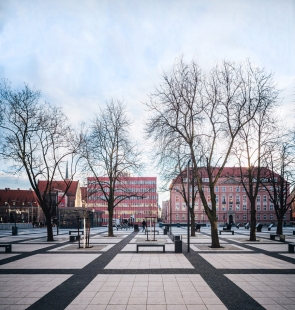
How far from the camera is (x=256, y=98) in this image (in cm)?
1928

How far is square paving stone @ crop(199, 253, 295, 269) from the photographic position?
1180cm

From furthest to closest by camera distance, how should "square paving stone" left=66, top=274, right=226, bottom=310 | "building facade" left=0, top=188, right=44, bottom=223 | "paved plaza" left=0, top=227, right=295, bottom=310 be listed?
"building facade" left=0, top=188, right=44, bottom=223 → "paved plaza" left=0, top=227, right=295, bottom=310 → "square paving stone" left=66, top=274, right=226, bottom=310

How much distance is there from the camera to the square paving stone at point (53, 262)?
38.8ft

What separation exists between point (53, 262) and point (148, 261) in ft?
13.4

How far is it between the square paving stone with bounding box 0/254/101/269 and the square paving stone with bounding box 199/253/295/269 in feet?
18.1

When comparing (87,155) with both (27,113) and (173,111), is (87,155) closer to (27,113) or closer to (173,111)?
(27,113)

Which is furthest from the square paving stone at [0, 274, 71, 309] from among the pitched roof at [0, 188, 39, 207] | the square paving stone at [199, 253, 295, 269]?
the pitched roof at [0, 188, 39, 207]

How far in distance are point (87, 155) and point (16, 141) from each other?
5.97 meters

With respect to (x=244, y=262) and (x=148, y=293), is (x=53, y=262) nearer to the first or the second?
(x=148, y=293)

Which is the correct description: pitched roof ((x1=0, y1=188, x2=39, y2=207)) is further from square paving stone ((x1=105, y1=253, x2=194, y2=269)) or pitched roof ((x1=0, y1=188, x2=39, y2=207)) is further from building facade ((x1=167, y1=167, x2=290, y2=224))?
square paving stone ((x1=105, y1=253, x2=194, y2=269))

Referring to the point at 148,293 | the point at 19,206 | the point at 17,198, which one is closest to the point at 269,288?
the point at 148,293

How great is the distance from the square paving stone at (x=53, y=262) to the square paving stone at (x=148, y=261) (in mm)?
1244

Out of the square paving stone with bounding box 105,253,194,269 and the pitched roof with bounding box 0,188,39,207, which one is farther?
the pitched roof with bounding box 0,188,39,207

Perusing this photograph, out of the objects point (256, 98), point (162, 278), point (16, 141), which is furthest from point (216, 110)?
point (16, 141)
